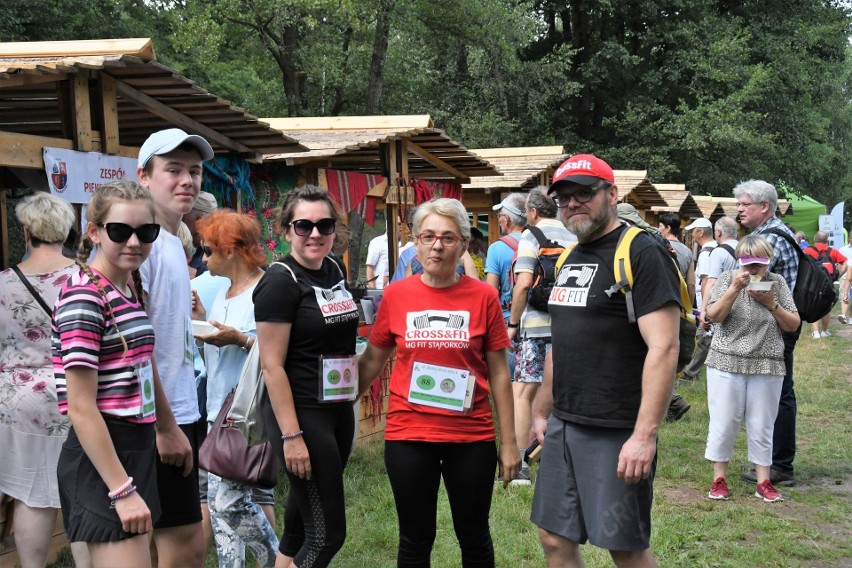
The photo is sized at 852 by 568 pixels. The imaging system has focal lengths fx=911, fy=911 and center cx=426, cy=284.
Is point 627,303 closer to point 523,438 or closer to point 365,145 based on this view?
point 523,438

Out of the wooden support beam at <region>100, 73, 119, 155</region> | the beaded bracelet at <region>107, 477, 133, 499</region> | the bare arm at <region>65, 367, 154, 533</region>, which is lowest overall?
the beaded bracelet at <region>107, 477, 133, 499</region>

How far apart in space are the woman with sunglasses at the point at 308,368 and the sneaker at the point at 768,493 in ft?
12.9

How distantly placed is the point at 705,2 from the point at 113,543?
1178 inches

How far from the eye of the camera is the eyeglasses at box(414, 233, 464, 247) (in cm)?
379

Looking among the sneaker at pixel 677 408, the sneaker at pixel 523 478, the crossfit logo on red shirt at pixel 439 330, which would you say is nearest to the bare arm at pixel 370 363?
the crossfit logo on red shirt at pixel 439 330

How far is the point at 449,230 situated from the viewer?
3.81 metres

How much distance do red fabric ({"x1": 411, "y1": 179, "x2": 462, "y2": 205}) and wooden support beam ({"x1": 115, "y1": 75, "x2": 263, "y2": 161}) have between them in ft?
11.3

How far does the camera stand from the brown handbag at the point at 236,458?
4.09 m

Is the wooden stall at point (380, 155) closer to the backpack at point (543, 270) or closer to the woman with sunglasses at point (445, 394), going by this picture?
the backpack at point (543, 270)

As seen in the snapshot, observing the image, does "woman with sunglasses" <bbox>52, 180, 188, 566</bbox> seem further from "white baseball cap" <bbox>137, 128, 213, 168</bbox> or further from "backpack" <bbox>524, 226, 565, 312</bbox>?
"backpack" <bbox>524, 226, 565, 312</bbox>

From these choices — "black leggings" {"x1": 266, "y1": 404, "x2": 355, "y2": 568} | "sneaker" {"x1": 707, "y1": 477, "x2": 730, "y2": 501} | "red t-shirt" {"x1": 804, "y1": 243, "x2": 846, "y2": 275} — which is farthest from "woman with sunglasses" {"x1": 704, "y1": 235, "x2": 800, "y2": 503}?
"red t-shirt" {"x1": 804, "y1": 243, "x2": 846, "y2": 275}

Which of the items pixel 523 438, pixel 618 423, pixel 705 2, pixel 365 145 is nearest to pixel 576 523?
pixel 618 423

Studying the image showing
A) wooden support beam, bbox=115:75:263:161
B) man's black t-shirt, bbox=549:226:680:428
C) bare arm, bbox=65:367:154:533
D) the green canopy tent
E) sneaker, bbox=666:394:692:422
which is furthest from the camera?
the green canopy tent

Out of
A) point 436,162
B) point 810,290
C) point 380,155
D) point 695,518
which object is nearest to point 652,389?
point 695,518
